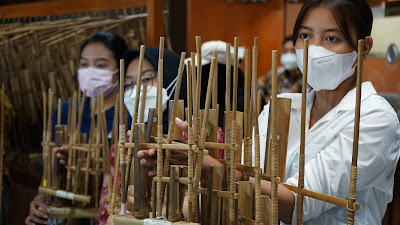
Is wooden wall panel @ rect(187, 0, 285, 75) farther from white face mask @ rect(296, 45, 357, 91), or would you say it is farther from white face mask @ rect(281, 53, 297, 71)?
white face mask @ rect(296, 45, 357, 91)

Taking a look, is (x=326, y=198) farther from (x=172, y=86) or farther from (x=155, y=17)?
(x=155, y=17)

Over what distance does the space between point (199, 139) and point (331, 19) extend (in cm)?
40

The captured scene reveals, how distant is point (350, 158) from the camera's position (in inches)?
50.8

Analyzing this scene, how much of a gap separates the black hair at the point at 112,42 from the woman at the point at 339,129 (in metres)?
1.20

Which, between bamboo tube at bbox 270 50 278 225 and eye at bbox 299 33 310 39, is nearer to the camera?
bamboo tube at bbox 270 50 278 225

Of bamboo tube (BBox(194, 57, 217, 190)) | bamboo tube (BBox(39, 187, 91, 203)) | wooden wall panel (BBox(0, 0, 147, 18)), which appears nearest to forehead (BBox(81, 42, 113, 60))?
wooden wall panel (BBox(0, 0, 147, 18))

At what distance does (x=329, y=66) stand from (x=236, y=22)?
6.87 ft

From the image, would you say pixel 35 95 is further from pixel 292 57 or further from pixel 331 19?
pixel 331 19

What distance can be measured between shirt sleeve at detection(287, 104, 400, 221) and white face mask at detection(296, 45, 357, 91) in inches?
4.2

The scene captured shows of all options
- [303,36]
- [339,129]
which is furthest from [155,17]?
[339,129]

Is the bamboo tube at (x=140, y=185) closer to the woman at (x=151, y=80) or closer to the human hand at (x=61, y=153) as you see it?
the woman at (x=151, y=80)

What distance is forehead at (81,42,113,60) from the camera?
2514 millimetres

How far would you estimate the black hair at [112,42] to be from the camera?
8.23 feet

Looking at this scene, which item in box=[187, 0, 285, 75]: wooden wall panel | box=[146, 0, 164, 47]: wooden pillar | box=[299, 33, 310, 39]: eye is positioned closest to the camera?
box=[299, 33, 310, 39]: eye
